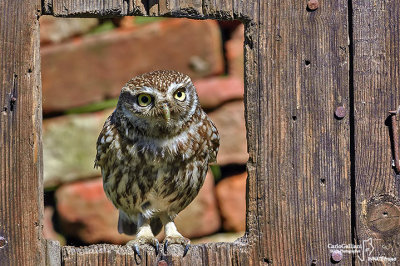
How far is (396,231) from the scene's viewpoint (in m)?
3.72

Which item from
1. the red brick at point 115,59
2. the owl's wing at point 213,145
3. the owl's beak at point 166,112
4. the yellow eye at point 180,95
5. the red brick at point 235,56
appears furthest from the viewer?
the red brick at point 235,56

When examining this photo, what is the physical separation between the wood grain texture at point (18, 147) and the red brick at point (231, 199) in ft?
7.90

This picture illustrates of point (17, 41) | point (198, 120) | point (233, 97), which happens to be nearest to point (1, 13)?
point (17, 41)

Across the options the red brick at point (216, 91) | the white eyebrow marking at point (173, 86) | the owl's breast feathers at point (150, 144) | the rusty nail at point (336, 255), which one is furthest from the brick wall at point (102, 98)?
the rusty nail at point (336, 255)

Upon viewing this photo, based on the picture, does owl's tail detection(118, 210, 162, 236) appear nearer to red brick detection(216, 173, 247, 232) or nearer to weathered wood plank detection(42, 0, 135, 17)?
red brick detection(216, 173, 247, 232)

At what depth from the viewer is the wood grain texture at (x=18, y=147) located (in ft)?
11.7

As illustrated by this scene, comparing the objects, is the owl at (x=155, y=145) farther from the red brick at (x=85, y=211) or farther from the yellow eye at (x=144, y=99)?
the red brick at (x=85, y=211)

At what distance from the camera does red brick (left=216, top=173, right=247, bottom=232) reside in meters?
5.83

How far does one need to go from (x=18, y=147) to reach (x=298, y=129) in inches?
48.7

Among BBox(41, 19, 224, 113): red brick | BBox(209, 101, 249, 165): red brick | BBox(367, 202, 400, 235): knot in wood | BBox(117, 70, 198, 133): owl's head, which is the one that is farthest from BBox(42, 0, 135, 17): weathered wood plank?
BBox(209, 101, 249, 165): red brick

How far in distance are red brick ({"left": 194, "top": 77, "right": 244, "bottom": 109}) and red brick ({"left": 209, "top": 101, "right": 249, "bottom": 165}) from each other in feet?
0.17

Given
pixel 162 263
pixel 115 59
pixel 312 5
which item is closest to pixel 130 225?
pixel 115 59

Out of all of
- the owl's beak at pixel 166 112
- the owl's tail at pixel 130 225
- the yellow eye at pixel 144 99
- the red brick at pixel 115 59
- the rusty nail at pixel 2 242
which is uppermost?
the red brick at pixel 115 59

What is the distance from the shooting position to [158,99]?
429 cm
